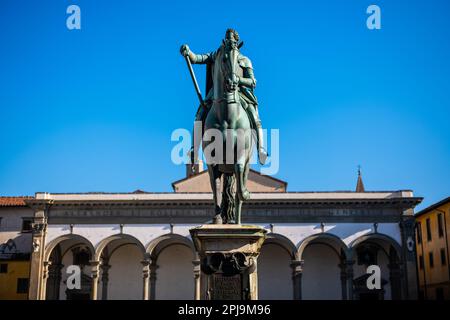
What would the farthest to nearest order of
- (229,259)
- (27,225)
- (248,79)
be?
1. (27,225)
2. (248,79)
3. (229,259)

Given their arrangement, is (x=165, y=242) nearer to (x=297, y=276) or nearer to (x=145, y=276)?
(x=145, y=276)

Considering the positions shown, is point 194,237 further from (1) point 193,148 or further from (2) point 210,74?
(2) point 210,74

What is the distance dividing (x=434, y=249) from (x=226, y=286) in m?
35.0

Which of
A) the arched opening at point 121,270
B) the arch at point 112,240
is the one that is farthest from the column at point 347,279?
the arched opening at point 121,270

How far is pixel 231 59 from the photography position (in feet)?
21.4

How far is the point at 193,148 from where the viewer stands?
6980 mm

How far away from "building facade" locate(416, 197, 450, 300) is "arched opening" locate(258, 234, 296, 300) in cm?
1098

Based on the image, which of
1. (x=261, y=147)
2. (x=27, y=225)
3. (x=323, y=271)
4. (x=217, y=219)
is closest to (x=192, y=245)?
(x=323, y=271)

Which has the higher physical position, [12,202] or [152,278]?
[12,202]

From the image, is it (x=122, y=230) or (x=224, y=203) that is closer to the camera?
(x=224, y=203)

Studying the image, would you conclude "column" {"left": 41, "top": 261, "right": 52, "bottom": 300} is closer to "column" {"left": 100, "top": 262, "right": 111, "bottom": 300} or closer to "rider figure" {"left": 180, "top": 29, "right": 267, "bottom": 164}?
"column" {"left": 100, "top": 262, "right": 111, "bottom": 300}

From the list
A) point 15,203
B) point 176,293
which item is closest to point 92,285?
point 176,293

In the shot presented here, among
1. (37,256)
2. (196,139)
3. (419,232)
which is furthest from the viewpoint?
(419,232)

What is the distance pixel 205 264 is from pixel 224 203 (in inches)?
45.7
